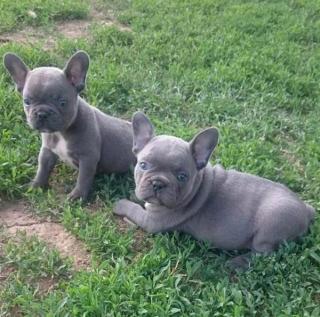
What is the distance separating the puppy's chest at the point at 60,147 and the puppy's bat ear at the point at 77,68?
16.8 inches

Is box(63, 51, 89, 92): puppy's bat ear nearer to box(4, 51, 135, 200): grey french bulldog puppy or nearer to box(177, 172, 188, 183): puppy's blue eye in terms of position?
box(4, 51, 135, 200): grey french bulldog puppy

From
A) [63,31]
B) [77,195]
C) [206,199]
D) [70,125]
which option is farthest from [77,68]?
[63,31]

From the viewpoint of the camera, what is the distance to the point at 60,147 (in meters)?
5.13

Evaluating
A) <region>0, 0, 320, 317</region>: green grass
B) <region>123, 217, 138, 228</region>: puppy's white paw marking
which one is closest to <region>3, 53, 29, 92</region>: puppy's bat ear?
<region>0, 0, 320, 317</region>: green grass

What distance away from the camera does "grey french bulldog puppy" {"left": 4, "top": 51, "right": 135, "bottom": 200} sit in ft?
15.8

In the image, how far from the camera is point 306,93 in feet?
23.7

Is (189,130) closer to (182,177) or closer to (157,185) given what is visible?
(182,177)

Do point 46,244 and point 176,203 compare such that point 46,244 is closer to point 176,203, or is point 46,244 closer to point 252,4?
point 176,203

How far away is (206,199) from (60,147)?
1222 millimetres

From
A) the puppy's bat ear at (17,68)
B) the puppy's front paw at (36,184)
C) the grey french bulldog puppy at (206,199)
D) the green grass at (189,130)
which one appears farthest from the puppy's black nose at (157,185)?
the puppy's bat ear at (17,68)

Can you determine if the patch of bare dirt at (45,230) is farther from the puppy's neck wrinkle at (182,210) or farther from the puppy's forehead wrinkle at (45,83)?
the puppy's forehead wrinkle at (45,83)

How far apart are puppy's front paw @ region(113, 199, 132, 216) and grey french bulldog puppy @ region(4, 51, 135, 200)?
10.6 inches

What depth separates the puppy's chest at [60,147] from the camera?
5.11 metres

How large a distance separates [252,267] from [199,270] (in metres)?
0.36
